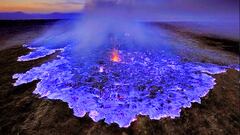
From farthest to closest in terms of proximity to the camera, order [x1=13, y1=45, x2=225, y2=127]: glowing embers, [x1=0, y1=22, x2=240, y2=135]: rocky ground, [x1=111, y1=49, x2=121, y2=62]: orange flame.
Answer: [x1=111, y1=49, x2=121, y2=62]: orange flame < [x1=13, y1=45, x2=225, y2=127]: glowing embers < [x1=0, y1=22, x2=240, y2=135]: rocky ground

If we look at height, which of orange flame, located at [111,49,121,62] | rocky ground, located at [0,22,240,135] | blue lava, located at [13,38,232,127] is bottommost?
rocky ground, located at [0,22,240,135]

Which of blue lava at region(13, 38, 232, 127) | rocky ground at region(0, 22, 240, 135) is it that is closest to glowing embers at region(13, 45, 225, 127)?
blue lava at region(13, 38, 232, 127)

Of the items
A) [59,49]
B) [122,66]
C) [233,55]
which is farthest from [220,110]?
[59,49]

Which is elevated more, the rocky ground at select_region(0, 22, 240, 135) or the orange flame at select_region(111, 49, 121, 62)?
the orange flame at select_region(111, 49, 121, 62)

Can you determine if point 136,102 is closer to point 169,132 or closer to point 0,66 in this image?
point 169,132

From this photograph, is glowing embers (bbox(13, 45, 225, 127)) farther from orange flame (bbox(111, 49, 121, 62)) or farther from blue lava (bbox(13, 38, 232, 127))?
orange flame (bbox(111, 49, 121, 62))

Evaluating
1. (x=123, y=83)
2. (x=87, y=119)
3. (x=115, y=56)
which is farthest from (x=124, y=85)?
(x=115, y=56)

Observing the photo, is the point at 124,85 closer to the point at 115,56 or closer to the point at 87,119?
the point at 87,119

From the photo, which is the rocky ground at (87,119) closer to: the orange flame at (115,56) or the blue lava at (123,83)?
the blue lava at (123,83)

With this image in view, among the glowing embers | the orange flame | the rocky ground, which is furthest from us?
the orange flame
